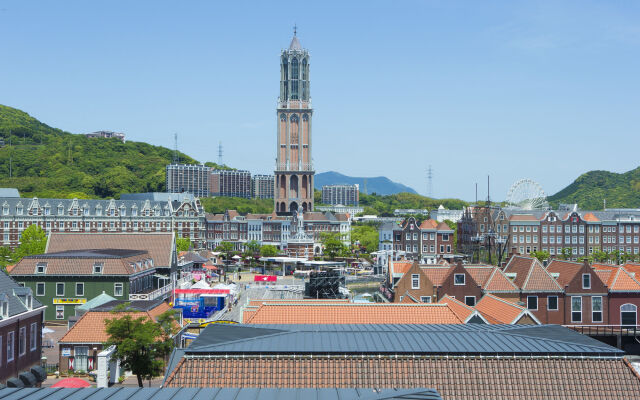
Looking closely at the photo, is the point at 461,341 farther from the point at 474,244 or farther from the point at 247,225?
the point at 247,225

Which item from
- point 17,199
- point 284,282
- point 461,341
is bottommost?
point 284,282

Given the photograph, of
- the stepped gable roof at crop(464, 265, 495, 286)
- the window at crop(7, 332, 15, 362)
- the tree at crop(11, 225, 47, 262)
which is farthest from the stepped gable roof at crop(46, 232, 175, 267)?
the stepped gable roof at crop(464, 265, 495, 286)

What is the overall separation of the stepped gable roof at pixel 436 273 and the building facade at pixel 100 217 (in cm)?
8566

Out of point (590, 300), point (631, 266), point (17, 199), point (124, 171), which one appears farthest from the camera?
point (124, 171)

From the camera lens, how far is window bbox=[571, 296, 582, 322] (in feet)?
129

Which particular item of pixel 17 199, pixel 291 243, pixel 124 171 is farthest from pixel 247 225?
pixel 124 171

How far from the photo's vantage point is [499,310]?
33719 mm

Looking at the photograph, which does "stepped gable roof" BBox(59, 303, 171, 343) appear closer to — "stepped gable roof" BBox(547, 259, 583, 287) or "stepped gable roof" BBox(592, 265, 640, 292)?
"stepped gable roof" BBox(547, 259, 583, 287)

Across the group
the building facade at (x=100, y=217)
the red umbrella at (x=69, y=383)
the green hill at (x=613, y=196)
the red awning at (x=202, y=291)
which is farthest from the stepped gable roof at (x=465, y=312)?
the green hill at (x=613, y=196)

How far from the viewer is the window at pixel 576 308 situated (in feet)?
129

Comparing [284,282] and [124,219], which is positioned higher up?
[124,219]

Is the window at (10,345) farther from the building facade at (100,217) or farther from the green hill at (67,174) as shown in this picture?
the green hill at (67,174)

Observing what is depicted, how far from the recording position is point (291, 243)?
4626 inches

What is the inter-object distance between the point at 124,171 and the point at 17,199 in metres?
75.5
